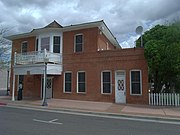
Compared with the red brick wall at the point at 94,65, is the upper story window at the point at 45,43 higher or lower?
higher

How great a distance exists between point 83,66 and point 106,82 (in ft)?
9.27

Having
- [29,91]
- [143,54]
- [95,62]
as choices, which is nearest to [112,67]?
[95,62]

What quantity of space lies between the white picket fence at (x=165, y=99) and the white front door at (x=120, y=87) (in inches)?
96.5

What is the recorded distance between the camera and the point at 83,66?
20.4 m

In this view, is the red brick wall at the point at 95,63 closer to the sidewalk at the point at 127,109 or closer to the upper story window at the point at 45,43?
the upper story window at the point at 45,43

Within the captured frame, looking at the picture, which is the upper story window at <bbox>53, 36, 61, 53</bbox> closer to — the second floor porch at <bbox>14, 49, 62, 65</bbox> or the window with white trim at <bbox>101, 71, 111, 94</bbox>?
the second floor porch at <bbox>14, 49, 62, 65</bbox>

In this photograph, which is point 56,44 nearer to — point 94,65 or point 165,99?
point 94,65

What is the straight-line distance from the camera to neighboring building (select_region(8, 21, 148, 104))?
1814 centimetres

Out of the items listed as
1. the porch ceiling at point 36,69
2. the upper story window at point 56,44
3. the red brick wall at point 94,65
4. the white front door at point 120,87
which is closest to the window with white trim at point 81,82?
the red brick wall at point 94,65

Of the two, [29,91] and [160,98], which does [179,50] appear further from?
[29,91]

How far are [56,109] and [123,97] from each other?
6576 mm

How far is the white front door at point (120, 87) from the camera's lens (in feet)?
60.9

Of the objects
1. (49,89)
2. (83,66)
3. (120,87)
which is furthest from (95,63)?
(49,89)

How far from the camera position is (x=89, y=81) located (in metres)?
19.9
